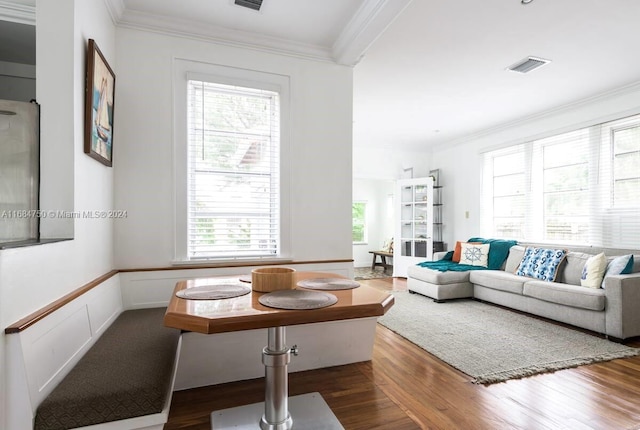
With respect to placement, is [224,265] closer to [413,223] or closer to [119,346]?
[119,346]

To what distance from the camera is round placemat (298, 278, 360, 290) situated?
1679mm

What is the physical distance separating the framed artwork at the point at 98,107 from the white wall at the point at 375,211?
21.6 ft

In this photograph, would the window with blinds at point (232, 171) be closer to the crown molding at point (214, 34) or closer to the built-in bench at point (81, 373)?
the crown molding at point (214, 34)

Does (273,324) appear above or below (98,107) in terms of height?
below

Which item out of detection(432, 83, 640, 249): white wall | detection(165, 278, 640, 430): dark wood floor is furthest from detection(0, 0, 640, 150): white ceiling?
detection(165, 278, 640, 430): dark wood floor

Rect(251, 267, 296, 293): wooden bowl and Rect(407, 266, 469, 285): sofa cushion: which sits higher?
Rect(251, 267, 296, 293): wooden bowl

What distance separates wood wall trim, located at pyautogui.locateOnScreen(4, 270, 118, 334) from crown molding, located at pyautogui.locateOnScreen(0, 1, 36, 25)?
5.85ft

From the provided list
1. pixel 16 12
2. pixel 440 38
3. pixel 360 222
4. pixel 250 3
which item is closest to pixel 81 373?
pixel 16 12

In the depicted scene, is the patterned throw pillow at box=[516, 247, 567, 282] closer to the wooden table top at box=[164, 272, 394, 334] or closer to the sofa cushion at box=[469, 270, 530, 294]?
the sofa cushion at box=[469, 270, 530, 294]

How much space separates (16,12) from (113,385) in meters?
2.42

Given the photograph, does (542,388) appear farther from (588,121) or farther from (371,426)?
(588,121)

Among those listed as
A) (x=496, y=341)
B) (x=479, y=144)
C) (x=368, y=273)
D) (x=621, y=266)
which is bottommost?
(x=368, y=273)

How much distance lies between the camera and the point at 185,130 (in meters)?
2.54

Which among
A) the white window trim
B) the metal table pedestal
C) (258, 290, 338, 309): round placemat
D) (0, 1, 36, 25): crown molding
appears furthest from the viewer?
the white window trim
